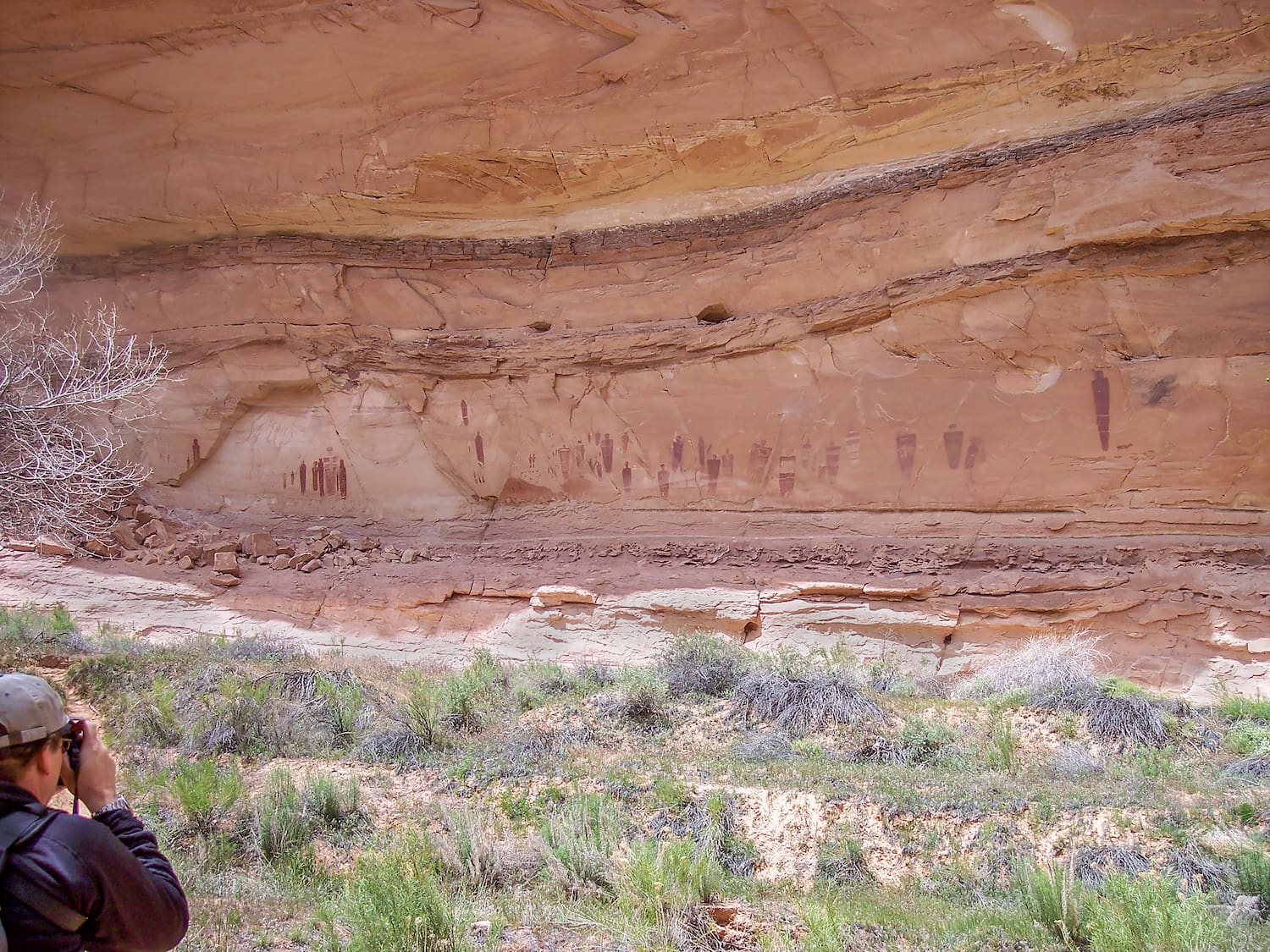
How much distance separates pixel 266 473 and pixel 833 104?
9.78 metres

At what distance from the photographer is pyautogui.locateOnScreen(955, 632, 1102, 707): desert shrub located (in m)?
6.85

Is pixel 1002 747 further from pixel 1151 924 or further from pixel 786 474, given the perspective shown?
pixel 786 474

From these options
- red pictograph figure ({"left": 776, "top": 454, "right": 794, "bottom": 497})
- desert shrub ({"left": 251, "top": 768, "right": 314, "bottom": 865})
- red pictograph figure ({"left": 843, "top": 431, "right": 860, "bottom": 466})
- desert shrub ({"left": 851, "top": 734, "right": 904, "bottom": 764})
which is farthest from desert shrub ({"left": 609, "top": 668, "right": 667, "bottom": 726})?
red pictograph figure ({"left": 843, "top": 431, "right": 860, "bottom": 466})

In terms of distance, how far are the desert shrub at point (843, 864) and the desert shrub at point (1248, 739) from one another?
3188mm

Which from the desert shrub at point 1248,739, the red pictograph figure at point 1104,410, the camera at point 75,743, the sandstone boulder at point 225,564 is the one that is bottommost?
the desert shrub at point 1248,739

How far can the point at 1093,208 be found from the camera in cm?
916

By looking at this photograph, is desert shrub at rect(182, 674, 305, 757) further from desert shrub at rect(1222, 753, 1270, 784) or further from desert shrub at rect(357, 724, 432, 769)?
desert shrub at rect(1222, 753, 1270, 784)

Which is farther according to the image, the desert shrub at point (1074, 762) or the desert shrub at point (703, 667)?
the desert shrub at point (703, 667)

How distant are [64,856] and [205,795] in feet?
11.5

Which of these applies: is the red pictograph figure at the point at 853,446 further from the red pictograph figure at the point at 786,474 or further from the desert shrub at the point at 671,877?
the desert shrub at the point at 671,877

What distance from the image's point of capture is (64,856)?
1.57m

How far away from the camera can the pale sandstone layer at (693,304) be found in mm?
9062

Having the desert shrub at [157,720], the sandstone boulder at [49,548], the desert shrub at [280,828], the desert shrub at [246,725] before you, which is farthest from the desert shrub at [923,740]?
the sandstone boulder at [49,548]

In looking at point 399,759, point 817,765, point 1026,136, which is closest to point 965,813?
point 817,765
